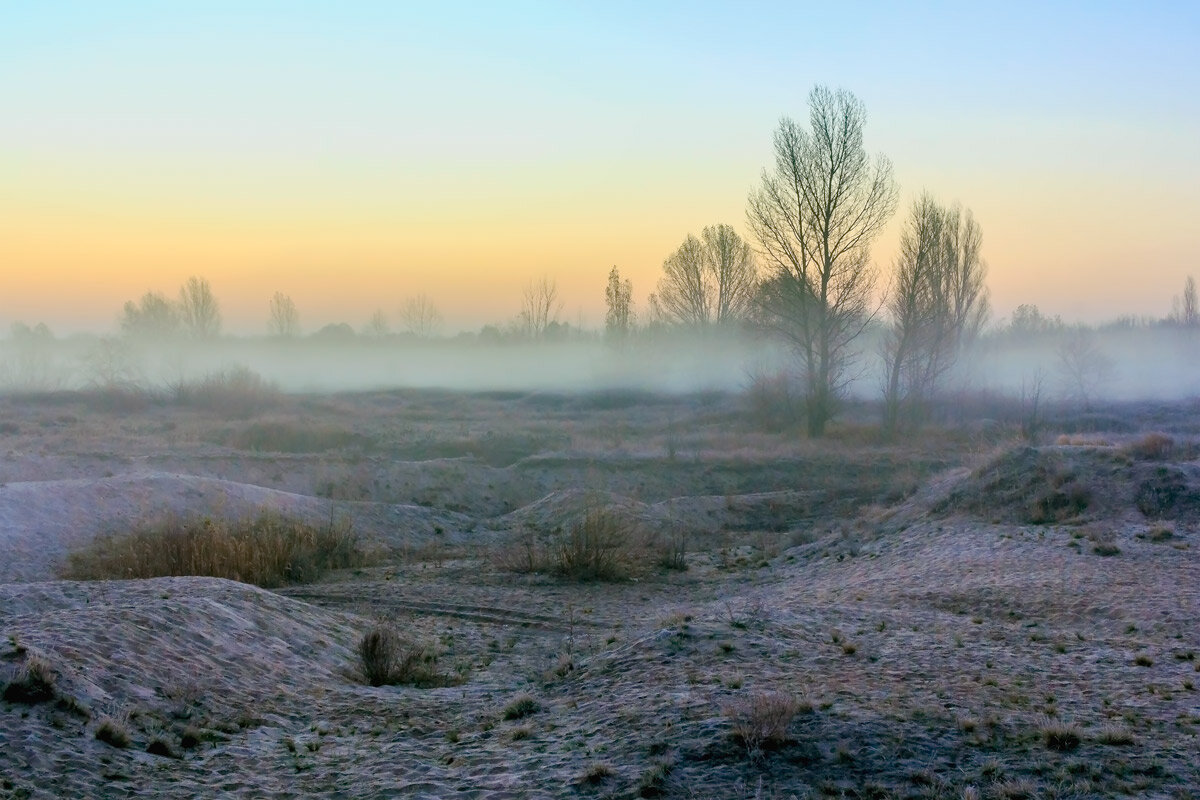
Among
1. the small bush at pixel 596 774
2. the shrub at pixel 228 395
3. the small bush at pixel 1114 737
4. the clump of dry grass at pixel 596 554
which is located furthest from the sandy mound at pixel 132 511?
the shrub at pixel 228 395

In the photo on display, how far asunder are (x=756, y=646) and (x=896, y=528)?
406 inches

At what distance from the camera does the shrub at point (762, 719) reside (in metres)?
5.84

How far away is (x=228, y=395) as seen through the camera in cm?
5116

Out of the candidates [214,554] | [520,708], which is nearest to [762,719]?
[520,708]

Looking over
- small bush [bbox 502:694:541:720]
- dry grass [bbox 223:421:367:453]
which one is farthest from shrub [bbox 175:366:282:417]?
small bush [bbox 502:694:541:720]

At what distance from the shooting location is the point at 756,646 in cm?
817

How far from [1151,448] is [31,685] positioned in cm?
1849

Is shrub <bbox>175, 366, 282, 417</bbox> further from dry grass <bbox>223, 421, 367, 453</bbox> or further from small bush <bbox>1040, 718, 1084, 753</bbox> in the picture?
small bush <bbox>1040, 718, 1084, 753</bbox>

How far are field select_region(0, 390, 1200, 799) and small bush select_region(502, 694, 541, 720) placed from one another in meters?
0.02

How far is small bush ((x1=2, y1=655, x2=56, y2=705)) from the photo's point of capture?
6.28m

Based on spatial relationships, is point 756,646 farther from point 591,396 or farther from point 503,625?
point 591,396

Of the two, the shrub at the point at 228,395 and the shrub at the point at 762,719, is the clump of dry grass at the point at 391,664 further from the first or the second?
the shrub at the point at 228,395

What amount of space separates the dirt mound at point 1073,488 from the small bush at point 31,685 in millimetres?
14151

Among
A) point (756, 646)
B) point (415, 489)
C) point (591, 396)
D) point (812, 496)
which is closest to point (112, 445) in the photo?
point (415, 489)
